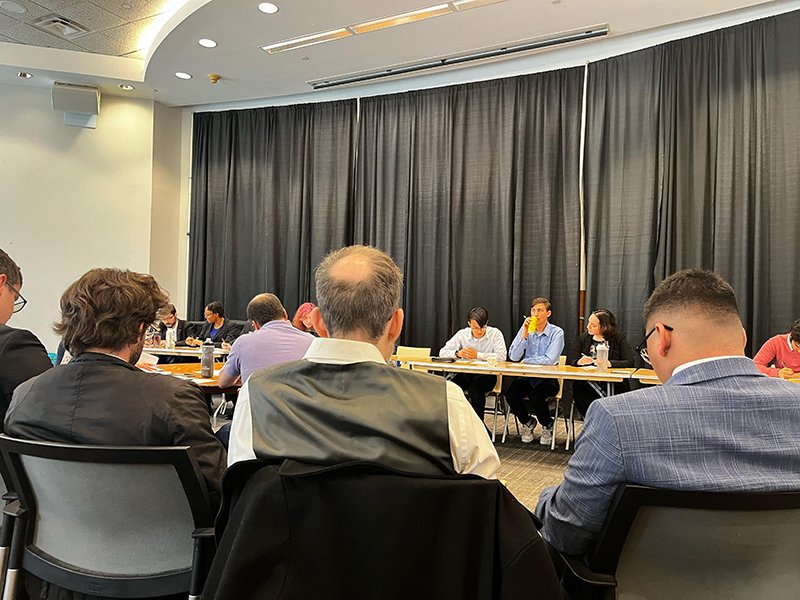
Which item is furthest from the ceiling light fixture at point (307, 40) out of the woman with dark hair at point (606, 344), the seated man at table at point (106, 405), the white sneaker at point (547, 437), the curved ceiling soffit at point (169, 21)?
the seated man at table at point (106, 405)

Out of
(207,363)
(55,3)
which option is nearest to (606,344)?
(207,363)

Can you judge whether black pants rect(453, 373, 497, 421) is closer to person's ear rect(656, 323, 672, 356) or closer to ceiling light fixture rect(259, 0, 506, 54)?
ceiling light fixture rect(259, 0, 506, 54)

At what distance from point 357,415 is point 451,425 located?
20 centimetres

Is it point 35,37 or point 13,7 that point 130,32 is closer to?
point 13,7

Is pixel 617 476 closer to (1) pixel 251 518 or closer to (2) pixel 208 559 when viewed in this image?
(1) pixel 251 518

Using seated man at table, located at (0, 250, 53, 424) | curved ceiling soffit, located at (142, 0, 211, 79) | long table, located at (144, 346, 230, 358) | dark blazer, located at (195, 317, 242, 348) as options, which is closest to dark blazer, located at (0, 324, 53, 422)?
seated man at table, located at (0, 250, 53, 424)

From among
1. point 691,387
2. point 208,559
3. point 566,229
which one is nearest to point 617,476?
point 691,387

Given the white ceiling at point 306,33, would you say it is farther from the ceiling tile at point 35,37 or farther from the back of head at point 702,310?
the back of head at point 702,310

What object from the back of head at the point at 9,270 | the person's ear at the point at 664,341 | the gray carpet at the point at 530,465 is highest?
the back of head at the point at 9,270

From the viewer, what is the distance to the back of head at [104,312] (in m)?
1.65

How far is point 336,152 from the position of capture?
28.0 feet

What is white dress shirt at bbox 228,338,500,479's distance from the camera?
122cm

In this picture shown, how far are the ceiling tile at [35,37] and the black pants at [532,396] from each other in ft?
23.6

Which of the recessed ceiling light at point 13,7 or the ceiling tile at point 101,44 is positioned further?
the ceiling tile at point 101,44
